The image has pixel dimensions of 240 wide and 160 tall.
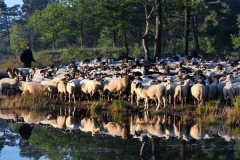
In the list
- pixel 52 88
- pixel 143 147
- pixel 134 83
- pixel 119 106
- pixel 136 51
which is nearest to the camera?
pixel 143 147

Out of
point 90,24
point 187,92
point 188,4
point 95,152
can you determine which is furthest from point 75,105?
point 90,24

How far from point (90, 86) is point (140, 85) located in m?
2.98

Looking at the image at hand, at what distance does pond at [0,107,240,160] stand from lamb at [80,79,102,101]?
2.21m

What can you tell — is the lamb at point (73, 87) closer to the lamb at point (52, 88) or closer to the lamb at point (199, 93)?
the lamb at point (52, 88)

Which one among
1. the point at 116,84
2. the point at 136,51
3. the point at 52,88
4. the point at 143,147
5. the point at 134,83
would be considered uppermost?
the point at 136,51

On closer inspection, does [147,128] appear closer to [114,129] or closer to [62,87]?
[114,129]

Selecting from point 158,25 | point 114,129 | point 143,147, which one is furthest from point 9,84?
point 143,147

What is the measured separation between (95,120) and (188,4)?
18.3m

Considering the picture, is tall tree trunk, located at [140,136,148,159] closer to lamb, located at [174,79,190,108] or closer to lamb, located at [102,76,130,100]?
lamb, located at [174,79,190,108]

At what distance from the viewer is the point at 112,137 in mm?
17656

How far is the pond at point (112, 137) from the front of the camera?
15.3 metres

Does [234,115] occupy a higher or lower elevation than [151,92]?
lower

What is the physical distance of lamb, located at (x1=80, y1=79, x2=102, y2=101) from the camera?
2502cm

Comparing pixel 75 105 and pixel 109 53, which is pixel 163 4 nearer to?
pixel 75 105
